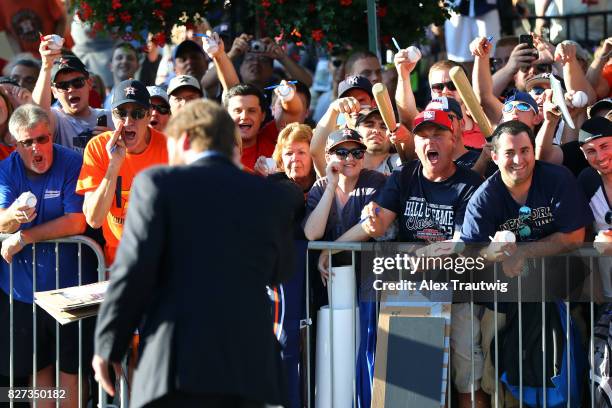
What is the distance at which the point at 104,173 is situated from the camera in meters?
7.20

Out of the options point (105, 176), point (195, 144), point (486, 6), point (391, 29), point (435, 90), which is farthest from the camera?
point (486, 6)

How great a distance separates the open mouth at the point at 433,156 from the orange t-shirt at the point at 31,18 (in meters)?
5.56

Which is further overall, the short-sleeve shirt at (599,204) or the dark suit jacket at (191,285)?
the short-sleeve shirt at (599,204)

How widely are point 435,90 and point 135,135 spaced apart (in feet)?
7.04

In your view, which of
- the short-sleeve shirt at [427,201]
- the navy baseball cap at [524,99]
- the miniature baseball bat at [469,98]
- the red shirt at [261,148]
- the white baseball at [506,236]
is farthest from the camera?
the red shirt at [261,148]

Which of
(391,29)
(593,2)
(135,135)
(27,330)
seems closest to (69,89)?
(135,135)

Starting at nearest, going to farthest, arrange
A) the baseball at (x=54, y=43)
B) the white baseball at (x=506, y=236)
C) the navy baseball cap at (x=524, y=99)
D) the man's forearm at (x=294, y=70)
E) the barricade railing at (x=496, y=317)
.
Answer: the white baseball at (x=506, y=236) < the barricade railing at (x=496, y=317) < the navy baseball cap at (x=524, y=99) < the baseball at (x=54, y=43) < the man's forearm at (x=294, y=70)

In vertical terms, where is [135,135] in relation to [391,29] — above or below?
below

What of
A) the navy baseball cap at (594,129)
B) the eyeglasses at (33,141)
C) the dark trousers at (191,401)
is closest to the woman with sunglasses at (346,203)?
the navy baseball cap at (594,129)

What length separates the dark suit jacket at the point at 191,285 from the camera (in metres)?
4.63

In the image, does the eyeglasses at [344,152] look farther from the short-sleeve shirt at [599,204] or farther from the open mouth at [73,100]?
the open mouth at [73,100]

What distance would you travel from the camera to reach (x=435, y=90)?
320 inches

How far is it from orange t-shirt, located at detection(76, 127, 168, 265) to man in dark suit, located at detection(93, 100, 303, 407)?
8.21 feet

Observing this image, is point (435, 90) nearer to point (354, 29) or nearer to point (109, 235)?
point (354, 29)
